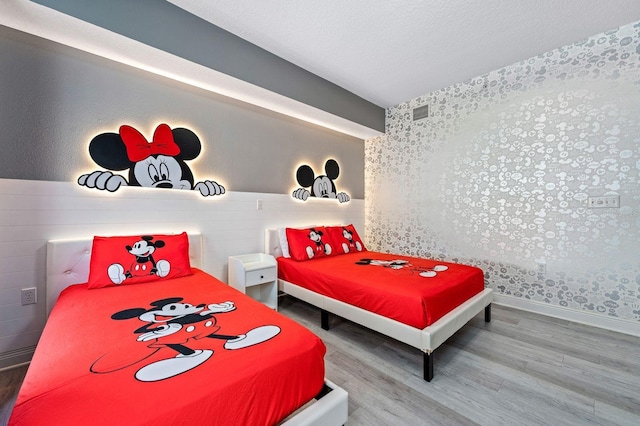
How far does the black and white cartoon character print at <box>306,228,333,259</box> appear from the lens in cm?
312

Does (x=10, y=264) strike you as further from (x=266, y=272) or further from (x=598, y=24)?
(x=598, y=24)

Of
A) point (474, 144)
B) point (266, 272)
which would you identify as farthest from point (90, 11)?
point (474, 144)

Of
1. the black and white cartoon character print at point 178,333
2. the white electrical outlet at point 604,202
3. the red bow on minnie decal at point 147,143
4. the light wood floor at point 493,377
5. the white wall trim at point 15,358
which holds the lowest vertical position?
the light wood floor at point 493,377

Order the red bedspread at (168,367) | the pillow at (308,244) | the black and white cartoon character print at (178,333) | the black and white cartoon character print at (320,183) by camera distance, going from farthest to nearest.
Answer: the black and white cartoon character print at (320,183) < the pillow at (308,244) < the black and white cartoon character print at (178,333) < the red bedspread at (168,367)

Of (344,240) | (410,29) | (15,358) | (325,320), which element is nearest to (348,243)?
(344,240)

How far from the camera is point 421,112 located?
3.79 metres

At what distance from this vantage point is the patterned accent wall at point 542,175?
2.45 meters

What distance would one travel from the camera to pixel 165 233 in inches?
99.8

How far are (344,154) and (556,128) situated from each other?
2579 mm

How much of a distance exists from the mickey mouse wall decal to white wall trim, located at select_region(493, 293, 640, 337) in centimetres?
354

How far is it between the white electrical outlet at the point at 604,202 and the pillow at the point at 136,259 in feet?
12.6

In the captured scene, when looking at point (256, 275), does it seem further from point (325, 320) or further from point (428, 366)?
point (428, 366)

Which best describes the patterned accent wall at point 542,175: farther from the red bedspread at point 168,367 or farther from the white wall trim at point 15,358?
the white wall trim at point 15,358

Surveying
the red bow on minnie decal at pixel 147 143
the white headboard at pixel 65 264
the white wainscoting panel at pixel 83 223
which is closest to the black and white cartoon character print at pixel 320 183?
the white wainscoting panel at pixel 83 223
